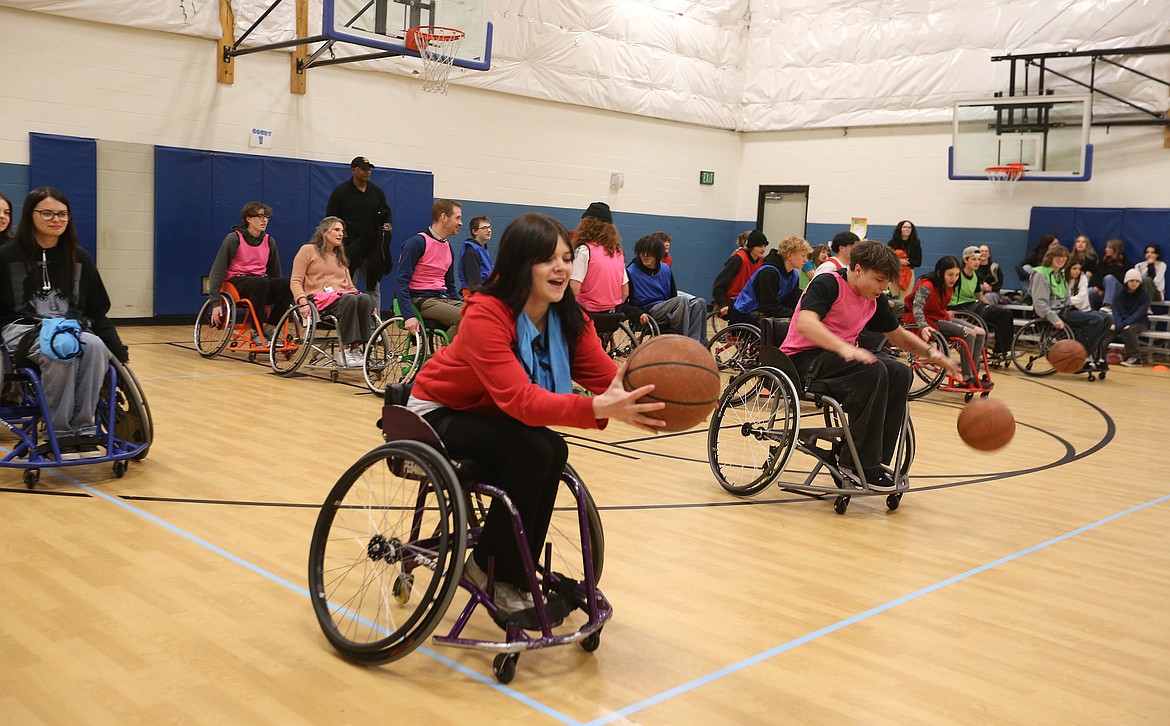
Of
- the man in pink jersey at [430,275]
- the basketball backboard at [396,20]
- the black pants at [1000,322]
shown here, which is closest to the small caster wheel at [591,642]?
the man in pink jersey at [430,275]

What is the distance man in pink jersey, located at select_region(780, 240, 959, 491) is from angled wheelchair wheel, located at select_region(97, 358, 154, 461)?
261cm

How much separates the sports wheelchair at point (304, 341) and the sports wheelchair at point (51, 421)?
254 centimetres

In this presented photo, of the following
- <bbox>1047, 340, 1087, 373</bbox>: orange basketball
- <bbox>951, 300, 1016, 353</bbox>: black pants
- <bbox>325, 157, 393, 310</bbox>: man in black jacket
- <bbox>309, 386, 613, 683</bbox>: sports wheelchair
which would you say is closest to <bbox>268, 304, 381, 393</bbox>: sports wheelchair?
<bbox>325, 157, 393, 310</bbox>: man in black jacket

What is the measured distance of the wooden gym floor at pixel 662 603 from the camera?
226 centimetres

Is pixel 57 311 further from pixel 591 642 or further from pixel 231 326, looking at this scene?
pixel 231 326

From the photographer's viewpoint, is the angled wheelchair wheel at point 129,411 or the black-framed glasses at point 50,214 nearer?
the black-framed glasses at point 50,214

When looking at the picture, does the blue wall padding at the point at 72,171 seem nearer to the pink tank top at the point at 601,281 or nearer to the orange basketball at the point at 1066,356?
the pink tank top at the point at 601,281

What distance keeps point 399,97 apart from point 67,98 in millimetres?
3295

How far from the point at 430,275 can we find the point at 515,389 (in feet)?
13.7

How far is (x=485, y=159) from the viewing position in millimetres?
11617

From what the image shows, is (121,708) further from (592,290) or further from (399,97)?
(399,97)

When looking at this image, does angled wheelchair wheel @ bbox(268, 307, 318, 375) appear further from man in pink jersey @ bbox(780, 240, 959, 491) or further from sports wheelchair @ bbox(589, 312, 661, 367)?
man in pink jersey @ bbox(780, 240, 959, 491)

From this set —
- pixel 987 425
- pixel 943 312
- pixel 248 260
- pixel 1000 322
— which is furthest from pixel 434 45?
pixel 987 425

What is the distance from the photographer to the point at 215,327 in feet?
24.8
